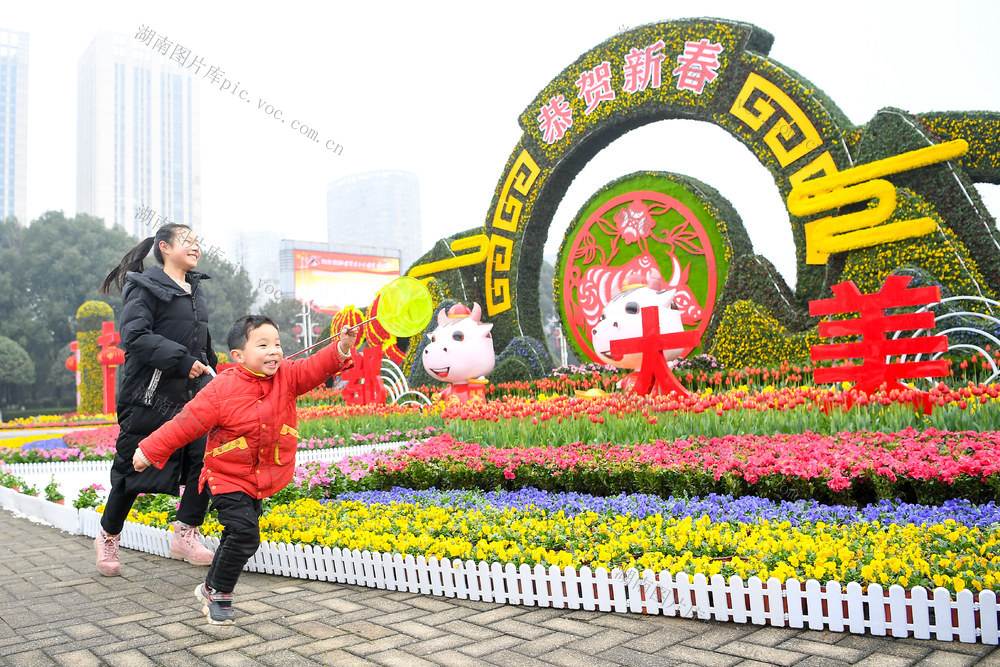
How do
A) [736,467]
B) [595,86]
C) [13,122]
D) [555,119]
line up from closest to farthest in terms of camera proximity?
1. [736,467]
2. [595,86]
3. [555,119]
4. [13,122]

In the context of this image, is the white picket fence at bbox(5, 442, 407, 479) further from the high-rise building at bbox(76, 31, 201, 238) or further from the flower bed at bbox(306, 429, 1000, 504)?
the high-rise building at bbox(76, 31, 201, 238)

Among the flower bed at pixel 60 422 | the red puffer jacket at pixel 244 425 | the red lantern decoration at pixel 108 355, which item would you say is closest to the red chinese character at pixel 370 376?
the flower bed at pixel 60 422

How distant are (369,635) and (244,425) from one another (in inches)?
39.5

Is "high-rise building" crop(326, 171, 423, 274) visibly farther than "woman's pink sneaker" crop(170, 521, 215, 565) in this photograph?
Yes

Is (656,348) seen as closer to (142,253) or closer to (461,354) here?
(461,354)

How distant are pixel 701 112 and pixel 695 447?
825 cm

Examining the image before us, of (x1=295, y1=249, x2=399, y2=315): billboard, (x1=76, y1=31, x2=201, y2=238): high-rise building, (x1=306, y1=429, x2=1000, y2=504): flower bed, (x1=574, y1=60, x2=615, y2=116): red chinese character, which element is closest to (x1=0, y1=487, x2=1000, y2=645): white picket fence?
(x1=306, y1=429, x2=1000, y2=504): flower bed

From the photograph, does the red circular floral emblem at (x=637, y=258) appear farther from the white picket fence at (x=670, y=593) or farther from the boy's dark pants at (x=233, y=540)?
the boy's dark pants at (x=233, y=540)

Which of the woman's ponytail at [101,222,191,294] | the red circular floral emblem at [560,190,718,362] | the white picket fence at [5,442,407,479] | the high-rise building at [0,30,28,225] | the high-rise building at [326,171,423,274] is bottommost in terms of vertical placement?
the white picket fence at [5,442,407,479]

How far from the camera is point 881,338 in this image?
6309mm

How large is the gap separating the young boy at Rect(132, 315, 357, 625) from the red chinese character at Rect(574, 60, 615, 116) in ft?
36.3

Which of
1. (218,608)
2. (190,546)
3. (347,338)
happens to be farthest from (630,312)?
(218,608)

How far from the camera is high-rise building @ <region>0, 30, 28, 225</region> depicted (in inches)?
2940

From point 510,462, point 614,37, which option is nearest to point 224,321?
point 614,37
